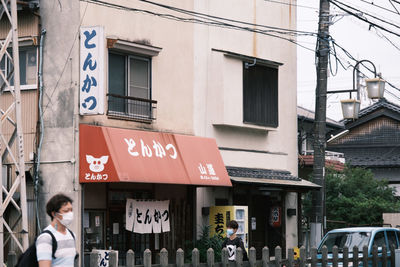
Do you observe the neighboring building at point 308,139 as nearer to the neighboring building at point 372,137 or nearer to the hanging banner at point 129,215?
the neighboring building at point 372,137

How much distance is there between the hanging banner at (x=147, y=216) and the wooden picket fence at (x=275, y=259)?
327 centimetres

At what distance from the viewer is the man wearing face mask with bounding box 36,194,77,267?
345 inches

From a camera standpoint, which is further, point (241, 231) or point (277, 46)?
point (277, 46)

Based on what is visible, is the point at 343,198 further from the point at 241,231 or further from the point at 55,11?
the point at 55,11

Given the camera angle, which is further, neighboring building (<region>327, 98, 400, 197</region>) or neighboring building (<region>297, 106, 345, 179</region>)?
neighboring building (<region>327, 98, 400, 197</region>)

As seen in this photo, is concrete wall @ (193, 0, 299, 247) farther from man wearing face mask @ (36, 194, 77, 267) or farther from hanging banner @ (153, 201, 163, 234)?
man wearing face mask @ (36, 194, 77, 267)

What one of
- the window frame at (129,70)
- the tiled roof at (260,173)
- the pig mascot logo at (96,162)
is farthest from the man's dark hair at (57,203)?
the tiled roof at (260,173)

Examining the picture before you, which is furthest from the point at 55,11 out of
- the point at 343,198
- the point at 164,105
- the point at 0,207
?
the point at 343,198

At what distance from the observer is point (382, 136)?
149 feet

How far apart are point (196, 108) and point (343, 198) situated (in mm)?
11493

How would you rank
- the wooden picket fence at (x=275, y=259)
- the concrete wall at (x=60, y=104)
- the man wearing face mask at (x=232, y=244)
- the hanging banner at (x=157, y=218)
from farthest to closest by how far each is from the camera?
1. the hanging banner at (x=157, y=218)
2. the concrete wall at (x=60, y=104)
3. the man wearing face mask at (x=232, y=244)
4. the wooden picket fence at (x=275, y=259)

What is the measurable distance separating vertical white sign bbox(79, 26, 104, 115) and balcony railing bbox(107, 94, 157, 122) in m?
1.19

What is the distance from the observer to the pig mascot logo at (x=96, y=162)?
18.1m

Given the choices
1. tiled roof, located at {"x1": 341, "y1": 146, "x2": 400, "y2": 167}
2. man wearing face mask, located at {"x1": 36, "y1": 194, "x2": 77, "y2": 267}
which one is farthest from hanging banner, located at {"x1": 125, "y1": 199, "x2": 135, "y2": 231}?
tiled roof, located at {"x1": 341, "y1": 146, "x2": 400, "y2": 167}
